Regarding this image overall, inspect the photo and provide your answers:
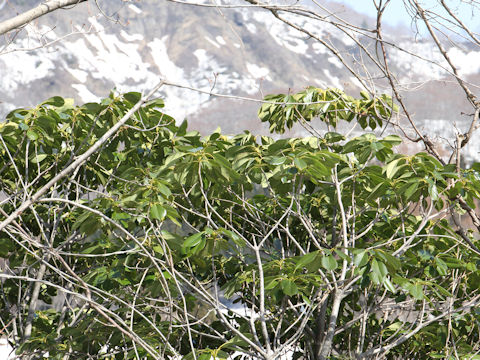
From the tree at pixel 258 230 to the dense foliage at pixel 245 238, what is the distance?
1 centimetres

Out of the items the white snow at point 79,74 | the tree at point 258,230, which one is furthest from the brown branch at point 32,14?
the white snow at point 79,74

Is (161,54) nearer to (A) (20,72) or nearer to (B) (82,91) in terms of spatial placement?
(B) (82,91)

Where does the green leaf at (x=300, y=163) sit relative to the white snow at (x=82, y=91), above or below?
above

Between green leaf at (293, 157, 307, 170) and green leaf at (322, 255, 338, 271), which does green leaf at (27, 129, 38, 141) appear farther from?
green leaf at (322, 255, 338, 271)

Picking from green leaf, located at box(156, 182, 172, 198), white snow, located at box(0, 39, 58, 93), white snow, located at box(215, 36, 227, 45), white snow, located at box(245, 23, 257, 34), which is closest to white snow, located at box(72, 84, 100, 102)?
white snow, located at box(0, 39, 58, 93)

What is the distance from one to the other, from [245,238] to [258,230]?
16cm

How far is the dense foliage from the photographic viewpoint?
2.27 meters

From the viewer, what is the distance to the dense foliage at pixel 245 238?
2268 millimetres

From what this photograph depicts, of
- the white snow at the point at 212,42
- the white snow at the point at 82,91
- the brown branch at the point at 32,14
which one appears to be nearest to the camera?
the brown branch at the point at 32,14

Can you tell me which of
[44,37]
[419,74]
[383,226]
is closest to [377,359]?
[383,226]

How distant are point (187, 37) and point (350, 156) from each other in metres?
121

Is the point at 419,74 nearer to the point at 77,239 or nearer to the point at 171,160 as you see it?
the point at 171,160

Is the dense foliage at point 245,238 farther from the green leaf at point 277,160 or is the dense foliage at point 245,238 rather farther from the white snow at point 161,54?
the white snow at point 161,54

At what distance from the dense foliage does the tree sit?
0.01m
